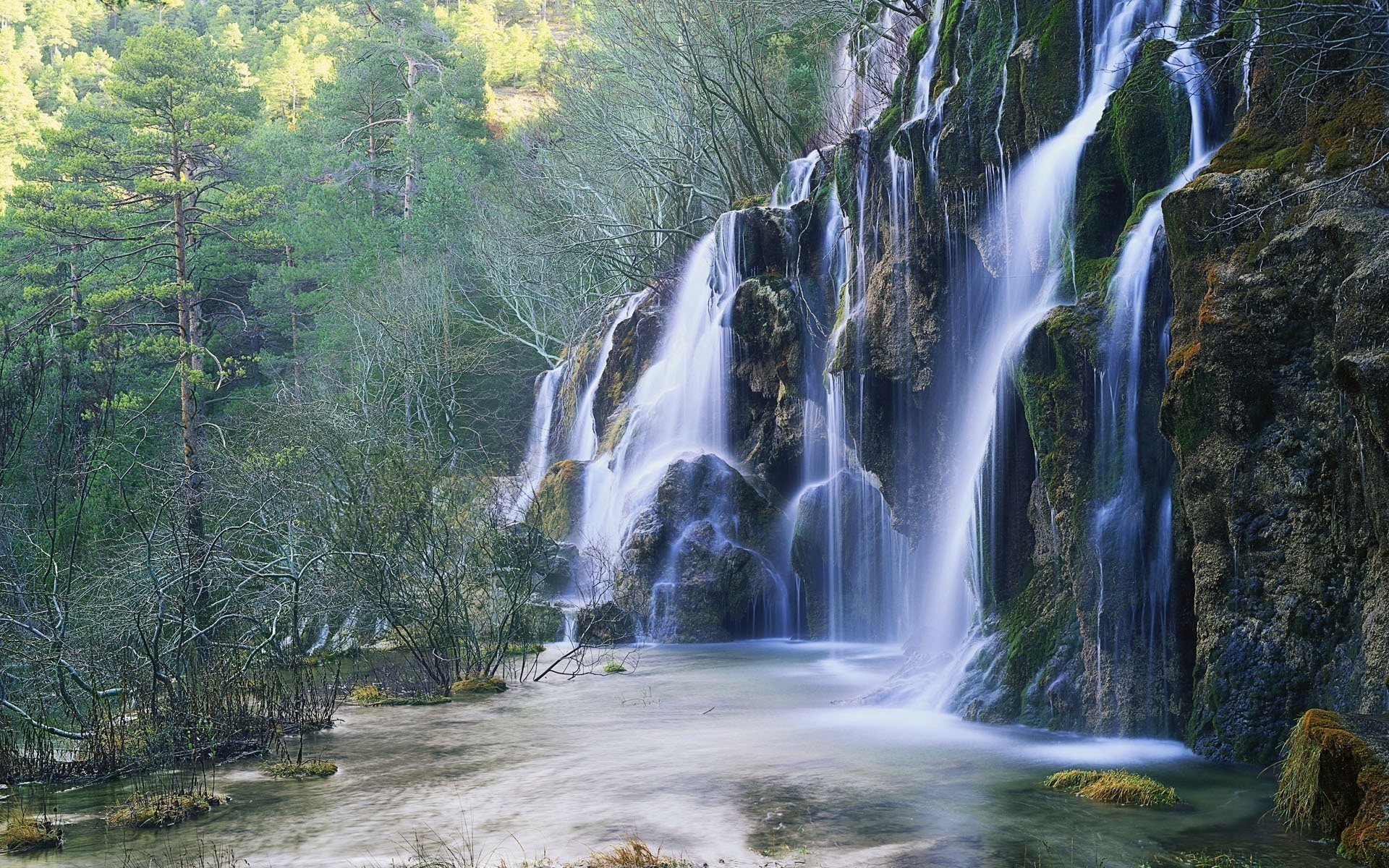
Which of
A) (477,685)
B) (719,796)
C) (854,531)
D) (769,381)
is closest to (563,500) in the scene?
(769,381)

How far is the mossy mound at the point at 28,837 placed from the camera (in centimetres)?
737

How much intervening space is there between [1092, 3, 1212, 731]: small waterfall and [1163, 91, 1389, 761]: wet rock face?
462 mm

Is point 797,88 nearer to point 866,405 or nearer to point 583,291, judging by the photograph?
point 583,291

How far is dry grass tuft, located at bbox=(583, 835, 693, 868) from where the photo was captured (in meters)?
6.65

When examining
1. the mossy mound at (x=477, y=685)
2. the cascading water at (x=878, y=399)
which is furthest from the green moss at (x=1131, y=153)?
the mossy mound at (x=477, y=685)

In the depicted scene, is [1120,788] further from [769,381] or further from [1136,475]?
[769,381]

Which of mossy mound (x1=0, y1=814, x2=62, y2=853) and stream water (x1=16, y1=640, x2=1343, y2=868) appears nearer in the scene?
stream water (x1=16, y1=640, x2=1343, y2=868)

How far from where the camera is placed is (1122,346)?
10398mm

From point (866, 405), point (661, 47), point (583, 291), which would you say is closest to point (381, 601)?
point (866, 405)

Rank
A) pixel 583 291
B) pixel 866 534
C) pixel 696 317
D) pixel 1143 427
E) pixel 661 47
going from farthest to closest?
pixel 583 291, pixel 661 47, pixel 696 317, pixel 866 534, pixel 1143 427

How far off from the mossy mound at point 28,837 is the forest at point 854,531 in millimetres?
24

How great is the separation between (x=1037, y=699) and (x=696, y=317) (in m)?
14.9

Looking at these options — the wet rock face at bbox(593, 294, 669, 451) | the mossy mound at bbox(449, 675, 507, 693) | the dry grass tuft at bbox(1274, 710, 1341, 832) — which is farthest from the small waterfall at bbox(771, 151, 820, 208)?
the dry grass tuft at bbox(1274, 710, 1341, 832)

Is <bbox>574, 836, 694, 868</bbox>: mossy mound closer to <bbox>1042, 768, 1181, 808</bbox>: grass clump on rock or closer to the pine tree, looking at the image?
<bbox>1042, 768, 1181, 808</bbox>: grass clump on rock
